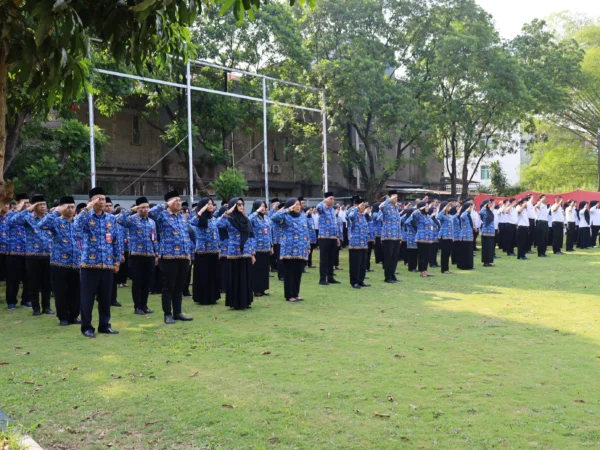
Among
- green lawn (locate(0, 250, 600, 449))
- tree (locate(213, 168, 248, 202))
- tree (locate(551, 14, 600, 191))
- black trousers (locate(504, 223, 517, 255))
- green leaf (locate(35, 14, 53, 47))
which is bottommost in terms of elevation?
green lawn (locate(0, 250, 600, 449))

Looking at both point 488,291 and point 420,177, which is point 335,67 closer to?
point 488,291

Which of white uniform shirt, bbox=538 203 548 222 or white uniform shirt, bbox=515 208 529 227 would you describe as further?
white uniform shirt, bbox=538 203 548 222

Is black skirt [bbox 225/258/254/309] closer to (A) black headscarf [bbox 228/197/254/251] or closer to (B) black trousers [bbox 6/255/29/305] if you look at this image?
(A) black headscarf [bbox 228/197/254/251]

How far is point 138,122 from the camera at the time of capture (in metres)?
28.0

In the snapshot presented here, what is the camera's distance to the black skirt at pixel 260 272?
1105 centimetres

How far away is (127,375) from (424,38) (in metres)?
25.5

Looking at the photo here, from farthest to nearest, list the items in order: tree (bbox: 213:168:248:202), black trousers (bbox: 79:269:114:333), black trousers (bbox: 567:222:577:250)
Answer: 1. black trousers (bbox: 567:222:577:250)
2. tree (bbox: 213:168:248:202)
3. black trousers (bbox: 79:269:114:333)

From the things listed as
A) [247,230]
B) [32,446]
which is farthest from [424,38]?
[32,446]

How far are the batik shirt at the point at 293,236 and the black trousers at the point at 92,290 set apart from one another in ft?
11.7

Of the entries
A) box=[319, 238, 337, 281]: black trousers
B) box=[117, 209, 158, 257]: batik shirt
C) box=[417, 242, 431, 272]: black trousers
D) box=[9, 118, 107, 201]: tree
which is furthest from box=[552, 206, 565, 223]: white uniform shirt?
box=[117, 209, 158, 257]: batik shirt

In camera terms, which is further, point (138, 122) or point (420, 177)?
point (420, 177)

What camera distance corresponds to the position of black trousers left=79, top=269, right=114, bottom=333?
7652 mm

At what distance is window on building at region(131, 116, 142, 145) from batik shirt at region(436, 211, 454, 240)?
16.5m

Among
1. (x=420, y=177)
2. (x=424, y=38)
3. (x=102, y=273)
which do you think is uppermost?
(x=424, y=38)
